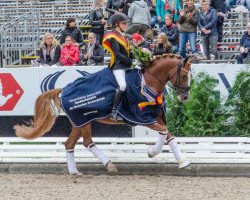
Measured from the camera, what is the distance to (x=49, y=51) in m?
18.2

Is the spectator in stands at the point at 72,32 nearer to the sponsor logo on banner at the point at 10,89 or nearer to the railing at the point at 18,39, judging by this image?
the railing at the point at 18,39

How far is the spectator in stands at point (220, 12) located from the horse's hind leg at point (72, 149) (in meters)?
6.63

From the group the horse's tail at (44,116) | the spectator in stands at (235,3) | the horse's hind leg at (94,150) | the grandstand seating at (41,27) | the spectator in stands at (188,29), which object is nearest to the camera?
the horse's hind leg at (94,150)

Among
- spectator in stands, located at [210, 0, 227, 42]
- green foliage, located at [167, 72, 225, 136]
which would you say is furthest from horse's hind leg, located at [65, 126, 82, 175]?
spectator in stands, located at [210, 0, 227, 42]

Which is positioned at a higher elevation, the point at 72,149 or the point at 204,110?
the point at 204,110

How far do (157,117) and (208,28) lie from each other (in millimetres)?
5485

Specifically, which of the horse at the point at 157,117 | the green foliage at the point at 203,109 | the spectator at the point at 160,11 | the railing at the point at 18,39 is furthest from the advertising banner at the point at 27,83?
the railing at the point at 18,39

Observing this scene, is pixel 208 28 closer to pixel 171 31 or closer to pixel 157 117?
pixel 171 31

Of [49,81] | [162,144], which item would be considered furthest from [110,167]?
[49,81]

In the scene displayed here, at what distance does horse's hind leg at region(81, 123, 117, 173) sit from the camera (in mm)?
13875

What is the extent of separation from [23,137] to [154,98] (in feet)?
7.09

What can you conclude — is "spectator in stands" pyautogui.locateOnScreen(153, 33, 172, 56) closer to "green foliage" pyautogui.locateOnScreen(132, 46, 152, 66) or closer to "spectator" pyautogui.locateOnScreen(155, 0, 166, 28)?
"green foliage" pyautogui.locateOnScreen(132, 46, 152, 66)

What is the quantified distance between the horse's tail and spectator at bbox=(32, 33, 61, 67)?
3.77 metres

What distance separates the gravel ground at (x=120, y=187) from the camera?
39.6 feet
